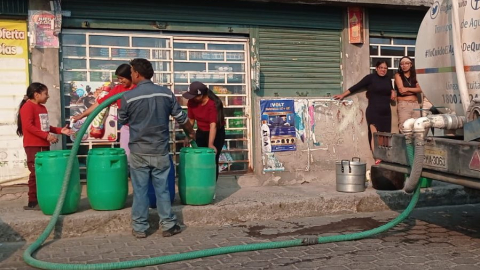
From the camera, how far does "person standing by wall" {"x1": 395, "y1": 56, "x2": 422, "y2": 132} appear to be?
28.4ft

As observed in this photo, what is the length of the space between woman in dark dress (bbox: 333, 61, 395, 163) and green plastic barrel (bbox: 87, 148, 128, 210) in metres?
4.75

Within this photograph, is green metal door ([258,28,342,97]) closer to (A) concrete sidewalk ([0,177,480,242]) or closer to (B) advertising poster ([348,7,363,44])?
(B) advertising poster ([348,7,363,44])

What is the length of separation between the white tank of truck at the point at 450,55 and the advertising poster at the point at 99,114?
14.6 feet

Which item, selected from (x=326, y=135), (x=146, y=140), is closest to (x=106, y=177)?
(x=146, y=140)

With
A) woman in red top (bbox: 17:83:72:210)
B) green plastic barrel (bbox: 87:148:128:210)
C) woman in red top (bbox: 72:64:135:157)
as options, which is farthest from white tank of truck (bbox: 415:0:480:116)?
woman in red top (bbox: 17:83:72:210)

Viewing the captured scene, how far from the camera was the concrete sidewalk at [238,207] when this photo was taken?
5930 mm

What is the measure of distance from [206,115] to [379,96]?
11.2ft

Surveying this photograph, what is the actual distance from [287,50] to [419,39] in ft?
11.0

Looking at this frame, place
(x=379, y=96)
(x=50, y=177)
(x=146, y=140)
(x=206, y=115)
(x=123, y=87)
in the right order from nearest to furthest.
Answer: (x=146, y=140) → (x=50, y=177) → (x=123, y=87) → (x=206, y=115) → (x=379, y=96)

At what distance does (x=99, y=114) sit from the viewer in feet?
25.5

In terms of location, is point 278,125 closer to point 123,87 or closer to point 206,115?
point 206,115

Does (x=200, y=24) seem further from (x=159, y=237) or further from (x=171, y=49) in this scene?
(x=159, y=237)

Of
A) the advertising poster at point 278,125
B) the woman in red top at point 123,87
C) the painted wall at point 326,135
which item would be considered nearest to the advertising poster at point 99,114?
the woman in red top at point 123,87

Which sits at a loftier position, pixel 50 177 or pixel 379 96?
pixel 379 96
